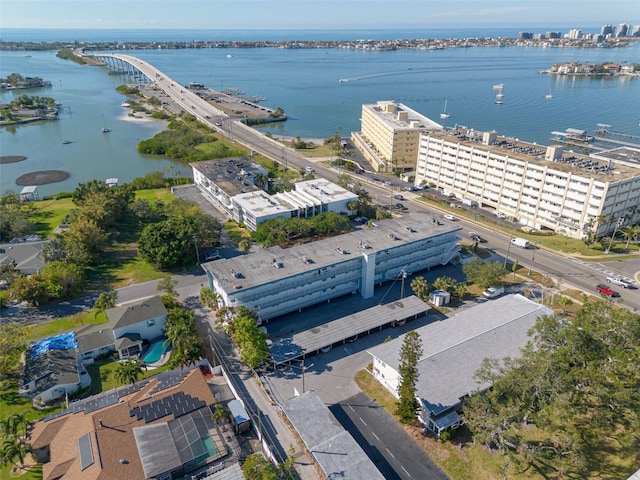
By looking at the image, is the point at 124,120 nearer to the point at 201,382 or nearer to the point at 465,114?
the point at 465,114

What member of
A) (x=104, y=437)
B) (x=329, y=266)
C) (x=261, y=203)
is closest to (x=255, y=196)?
(x=261, y=203)

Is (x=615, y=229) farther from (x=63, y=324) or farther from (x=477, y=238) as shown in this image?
(x=63, y=324)

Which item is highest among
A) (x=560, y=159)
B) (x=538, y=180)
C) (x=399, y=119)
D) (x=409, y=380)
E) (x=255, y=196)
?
(x=399, y=119)

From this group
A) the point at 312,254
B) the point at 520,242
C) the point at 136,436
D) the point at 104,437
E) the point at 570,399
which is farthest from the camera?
the point at 520,242

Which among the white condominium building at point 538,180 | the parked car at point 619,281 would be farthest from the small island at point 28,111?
the parked car at point 619,281

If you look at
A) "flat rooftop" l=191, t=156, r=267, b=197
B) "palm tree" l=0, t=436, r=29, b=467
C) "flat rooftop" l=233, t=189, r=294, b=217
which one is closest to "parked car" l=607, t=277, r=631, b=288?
"flat rooftop" l=233, t=189, r=294, b=217

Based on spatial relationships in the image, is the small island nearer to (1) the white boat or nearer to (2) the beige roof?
(1) the white boat
